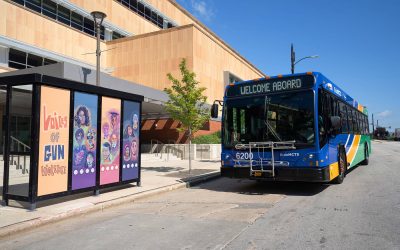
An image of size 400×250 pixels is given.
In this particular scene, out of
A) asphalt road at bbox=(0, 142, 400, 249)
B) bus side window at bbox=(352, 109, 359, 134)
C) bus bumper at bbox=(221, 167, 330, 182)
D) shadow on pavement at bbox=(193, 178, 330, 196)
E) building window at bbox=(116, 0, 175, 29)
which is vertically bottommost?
asphalt road at bbox=(0, 142, 400, 249)

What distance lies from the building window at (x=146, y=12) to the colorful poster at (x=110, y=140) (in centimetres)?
3223

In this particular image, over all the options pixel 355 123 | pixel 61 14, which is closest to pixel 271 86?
pixel 355 123

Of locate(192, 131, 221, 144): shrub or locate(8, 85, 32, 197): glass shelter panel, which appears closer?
locate(8, 85, 32, 197): glass shelter panel

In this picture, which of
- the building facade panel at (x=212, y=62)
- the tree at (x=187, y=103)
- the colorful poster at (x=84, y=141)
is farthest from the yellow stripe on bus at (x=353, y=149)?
the building facade panel at (x=212, y=62)

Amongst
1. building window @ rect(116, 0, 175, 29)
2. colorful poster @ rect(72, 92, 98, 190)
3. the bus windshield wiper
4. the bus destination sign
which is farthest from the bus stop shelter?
building window @ rect(116, 0, 175, 29)

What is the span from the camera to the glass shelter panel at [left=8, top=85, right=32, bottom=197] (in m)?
10.1

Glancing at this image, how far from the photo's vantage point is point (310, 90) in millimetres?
9477

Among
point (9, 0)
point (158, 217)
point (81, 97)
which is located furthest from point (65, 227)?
point (9, 0)

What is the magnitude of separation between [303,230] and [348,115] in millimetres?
8717

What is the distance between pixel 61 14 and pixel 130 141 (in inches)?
1020

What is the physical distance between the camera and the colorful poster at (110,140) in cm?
977

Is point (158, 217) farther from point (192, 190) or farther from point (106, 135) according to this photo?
point (192, 190)

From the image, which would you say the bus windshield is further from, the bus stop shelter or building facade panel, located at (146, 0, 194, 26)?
building facade panel, located at (146, 0, 194, 26)

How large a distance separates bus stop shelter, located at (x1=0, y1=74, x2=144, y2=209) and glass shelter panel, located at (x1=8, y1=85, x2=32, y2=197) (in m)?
0.14
